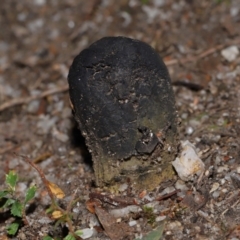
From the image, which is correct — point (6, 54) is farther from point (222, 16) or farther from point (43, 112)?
point (222, 16)

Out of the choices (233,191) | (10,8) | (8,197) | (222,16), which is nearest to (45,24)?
(10,8)

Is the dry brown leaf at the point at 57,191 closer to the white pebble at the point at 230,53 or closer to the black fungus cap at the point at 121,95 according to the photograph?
the black fungus cap at the point at 121,95

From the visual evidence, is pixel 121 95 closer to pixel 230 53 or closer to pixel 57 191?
pixel 57 191

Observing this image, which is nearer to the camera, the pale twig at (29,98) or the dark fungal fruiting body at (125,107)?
the dark fungal fruiting body at (125,107)

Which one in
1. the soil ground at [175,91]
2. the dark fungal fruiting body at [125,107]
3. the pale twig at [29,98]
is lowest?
the pale twig at [29,98]

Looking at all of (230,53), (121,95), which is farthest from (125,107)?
(230,53)

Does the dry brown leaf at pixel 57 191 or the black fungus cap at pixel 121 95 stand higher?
the black fungus cap at pixel 121 95

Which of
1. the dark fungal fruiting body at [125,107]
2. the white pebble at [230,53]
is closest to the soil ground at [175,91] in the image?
the white pebble at [230,53]
